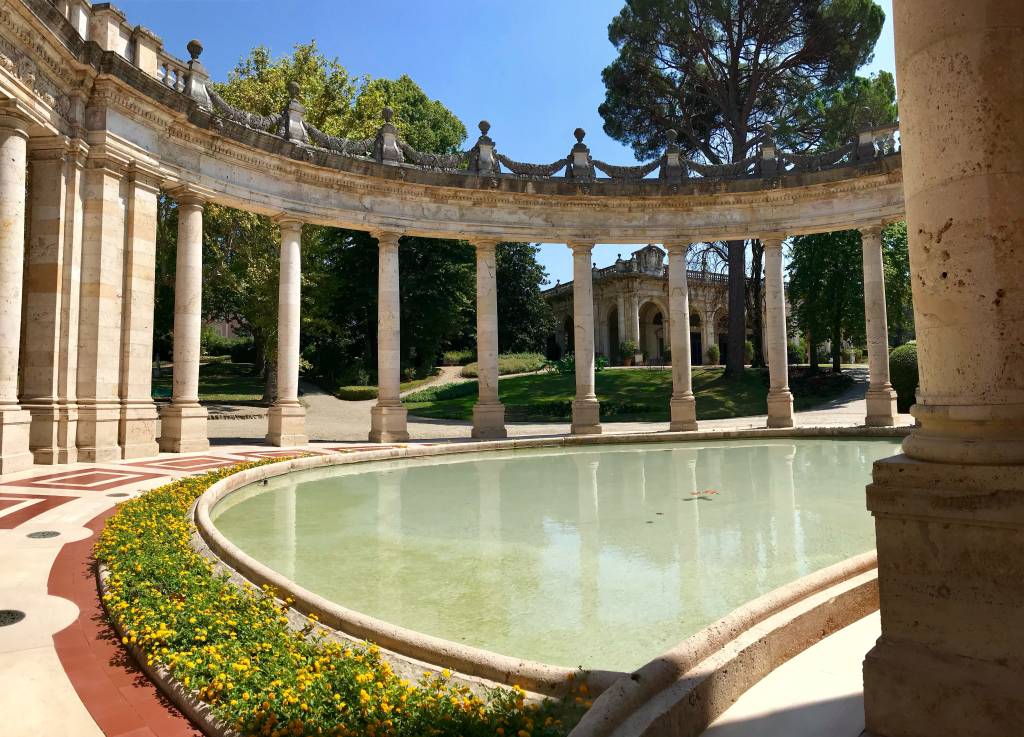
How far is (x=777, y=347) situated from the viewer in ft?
91.1

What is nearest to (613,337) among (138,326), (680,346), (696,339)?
(696,339)

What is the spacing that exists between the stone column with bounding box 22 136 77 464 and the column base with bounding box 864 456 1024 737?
60.6 ft

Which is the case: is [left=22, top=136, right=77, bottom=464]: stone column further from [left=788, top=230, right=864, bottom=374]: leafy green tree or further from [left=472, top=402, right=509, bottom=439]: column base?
[left=788, top=230, right=864, bottom=374]: leafy green tree

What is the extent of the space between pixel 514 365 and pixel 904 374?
3186 cm

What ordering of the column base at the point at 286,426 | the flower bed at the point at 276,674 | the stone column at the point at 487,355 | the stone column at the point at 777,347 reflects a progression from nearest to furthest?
the flower bed at the point at 276,674 < the column base at the point at 286,426 < the stone column at the point at 487,355 < the stone column at the point at 777,347

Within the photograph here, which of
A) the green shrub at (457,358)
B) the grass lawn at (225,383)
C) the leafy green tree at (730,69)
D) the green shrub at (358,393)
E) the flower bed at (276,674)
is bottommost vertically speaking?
the flower bed at (276,674)

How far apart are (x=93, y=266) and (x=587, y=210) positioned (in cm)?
1911

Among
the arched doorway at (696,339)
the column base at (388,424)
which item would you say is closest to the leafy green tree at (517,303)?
the arched doorway at (696,339)

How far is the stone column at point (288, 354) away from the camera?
22655 millimetres

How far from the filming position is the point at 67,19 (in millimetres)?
15852

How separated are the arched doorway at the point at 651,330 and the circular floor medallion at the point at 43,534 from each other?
7156 cm

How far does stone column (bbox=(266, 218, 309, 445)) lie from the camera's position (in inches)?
892

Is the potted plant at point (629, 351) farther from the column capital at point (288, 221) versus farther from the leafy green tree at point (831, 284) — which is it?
the column capital at point (288, 221)

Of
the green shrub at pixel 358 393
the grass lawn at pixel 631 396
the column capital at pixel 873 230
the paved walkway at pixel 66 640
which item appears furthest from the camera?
the green shrub at pixel 358 393
